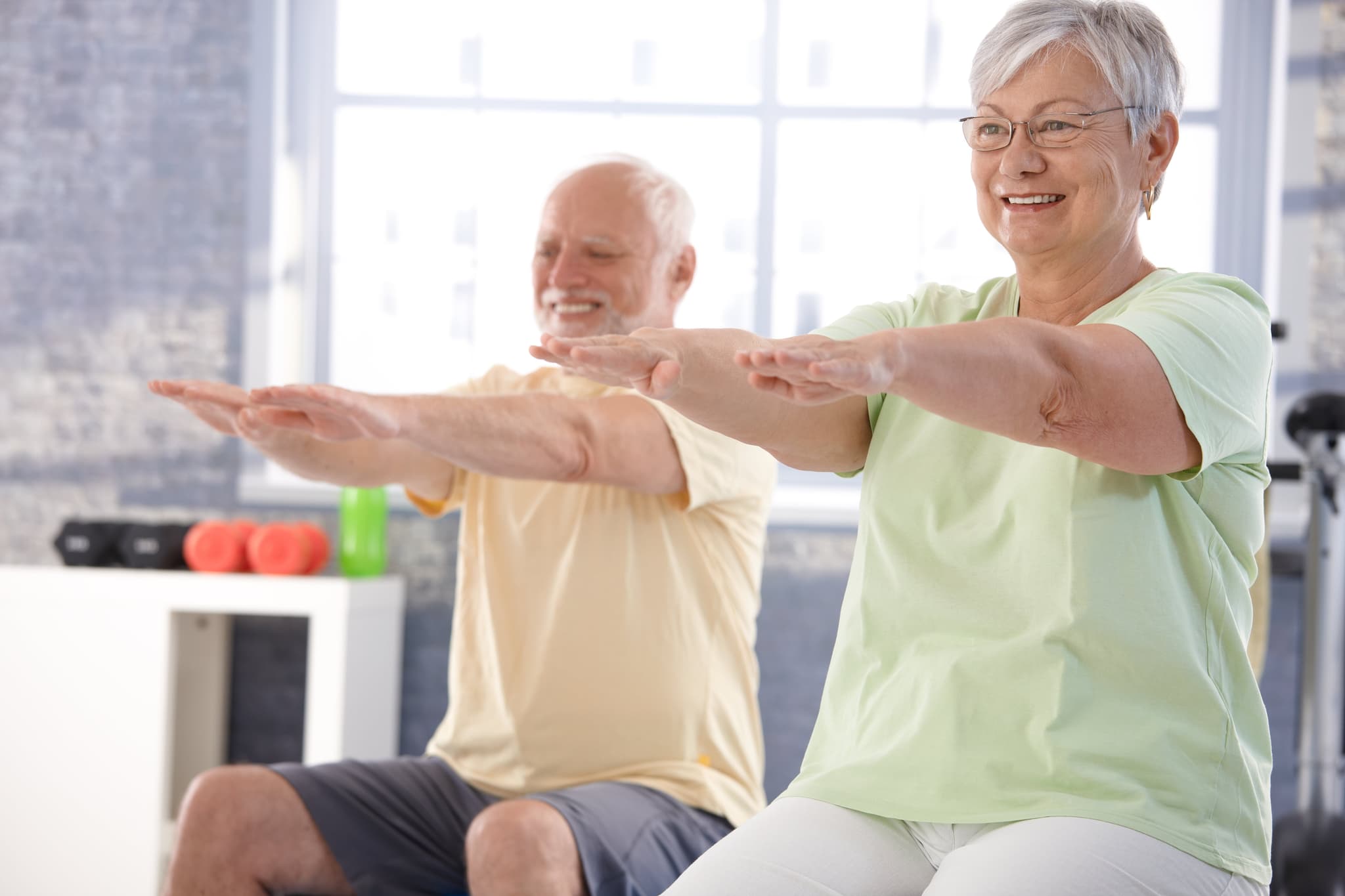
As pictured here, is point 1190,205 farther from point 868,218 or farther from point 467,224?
point 467,224

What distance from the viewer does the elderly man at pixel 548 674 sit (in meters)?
1.63

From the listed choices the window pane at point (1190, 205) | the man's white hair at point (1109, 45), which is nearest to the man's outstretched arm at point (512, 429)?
the man's white hair at point (1109, 45)

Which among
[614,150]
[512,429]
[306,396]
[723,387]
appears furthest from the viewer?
[614,150]

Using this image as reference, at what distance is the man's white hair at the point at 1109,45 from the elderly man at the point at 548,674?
0.75m

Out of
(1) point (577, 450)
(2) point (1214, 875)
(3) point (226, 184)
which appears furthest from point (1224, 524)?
(3) point (226, 184)

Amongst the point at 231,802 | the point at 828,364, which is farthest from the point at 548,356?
the point at 231,802

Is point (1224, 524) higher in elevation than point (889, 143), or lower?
lower

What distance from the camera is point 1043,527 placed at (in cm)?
116

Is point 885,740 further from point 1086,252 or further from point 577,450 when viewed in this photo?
point 577,450

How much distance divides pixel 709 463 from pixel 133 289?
2.31 metres

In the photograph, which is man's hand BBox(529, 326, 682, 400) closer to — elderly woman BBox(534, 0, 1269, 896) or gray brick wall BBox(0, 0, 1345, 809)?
elderly woman BBox(534, 0, 1269, 896)

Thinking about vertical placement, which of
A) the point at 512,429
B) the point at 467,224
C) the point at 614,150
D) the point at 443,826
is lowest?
the point at 443,826

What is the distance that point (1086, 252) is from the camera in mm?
1287

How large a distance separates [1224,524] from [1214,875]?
0.30 metres
